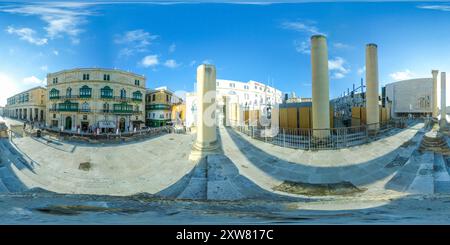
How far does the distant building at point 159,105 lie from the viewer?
1532 mm

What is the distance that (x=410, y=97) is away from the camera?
1.89 metres

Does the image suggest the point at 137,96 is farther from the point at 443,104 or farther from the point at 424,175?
the point at 443,104

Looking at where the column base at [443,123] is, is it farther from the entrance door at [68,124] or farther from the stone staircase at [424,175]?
the entrance door at [68,124]

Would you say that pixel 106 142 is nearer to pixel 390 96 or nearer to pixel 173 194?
pixel 173 194

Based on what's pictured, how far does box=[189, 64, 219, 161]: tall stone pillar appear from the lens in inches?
60.8

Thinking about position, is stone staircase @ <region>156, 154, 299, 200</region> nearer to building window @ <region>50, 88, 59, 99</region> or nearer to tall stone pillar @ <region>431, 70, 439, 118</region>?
building window @ <region>50, 88, 59, 99</region>

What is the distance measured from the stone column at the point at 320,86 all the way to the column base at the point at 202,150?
72cm

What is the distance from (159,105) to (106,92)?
1.20 feet

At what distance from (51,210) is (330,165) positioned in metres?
2.24

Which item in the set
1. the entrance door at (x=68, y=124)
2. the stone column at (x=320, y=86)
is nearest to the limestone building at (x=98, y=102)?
the entrance door at (x=68, y=124)

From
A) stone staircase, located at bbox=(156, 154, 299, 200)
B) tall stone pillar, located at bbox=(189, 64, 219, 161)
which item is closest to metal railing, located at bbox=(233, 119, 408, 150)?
tall stone pillar, located at bbox=(189, 64, 219, 161)

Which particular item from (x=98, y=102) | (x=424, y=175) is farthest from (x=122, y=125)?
(x=424, y=175)

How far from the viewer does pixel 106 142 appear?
170 cm
